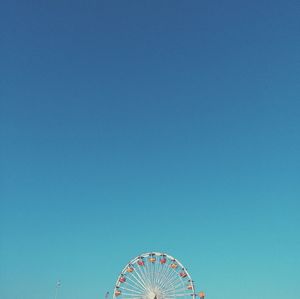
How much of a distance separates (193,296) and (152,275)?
10064mm

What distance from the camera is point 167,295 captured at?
80.2 meters

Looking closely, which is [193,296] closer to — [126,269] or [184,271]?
[184,271]

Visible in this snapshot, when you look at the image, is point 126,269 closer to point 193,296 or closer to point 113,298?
point 113,298

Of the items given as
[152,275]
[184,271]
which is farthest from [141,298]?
[184,271]

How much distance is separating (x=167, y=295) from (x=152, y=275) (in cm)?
528

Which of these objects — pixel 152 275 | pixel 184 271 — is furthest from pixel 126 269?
pixel 184 271

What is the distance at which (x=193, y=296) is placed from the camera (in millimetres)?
77875

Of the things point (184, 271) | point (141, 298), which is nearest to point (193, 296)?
point (184, 271)

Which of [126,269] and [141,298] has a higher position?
[126,269]

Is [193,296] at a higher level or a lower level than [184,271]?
lower

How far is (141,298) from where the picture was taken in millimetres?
81625

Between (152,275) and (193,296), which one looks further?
(152,275)

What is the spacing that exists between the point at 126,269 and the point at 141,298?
6791mm

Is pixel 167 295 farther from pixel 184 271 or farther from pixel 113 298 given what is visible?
pixel 113 298
